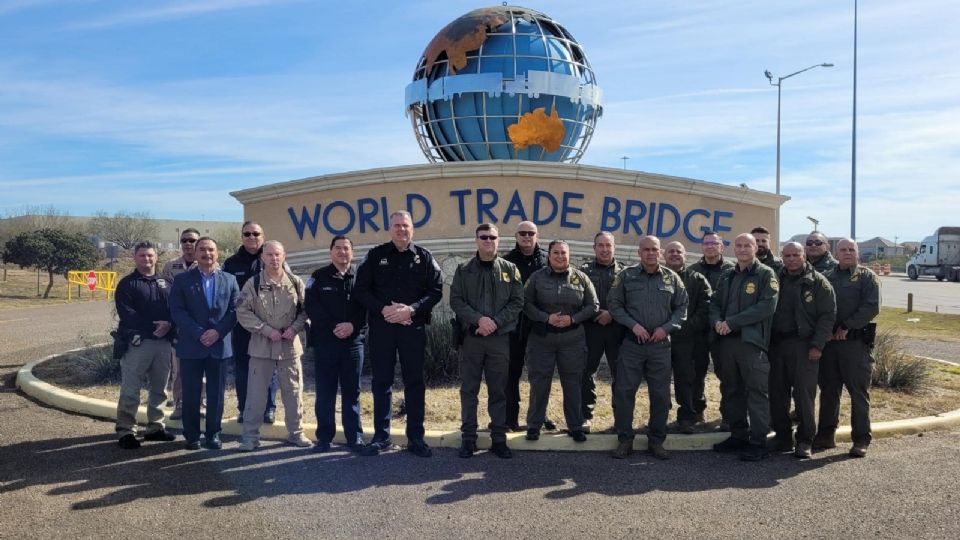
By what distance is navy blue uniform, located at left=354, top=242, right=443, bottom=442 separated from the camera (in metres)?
5.62

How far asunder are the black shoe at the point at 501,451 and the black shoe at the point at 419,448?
0.50 meters

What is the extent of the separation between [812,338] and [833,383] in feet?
1.74

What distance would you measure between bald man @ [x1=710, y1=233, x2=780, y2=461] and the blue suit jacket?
154 inches

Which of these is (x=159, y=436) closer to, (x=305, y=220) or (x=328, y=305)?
(x=328, y=305)

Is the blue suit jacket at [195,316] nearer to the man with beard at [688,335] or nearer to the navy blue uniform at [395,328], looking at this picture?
the navy blue uniform at [395,328]

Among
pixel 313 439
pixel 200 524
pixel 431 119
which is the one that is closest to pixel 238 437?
pixel 313 439

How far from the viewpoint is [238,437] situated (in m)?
6.18

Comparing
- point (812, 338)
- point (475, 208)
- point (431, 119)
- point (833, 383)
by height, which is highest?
point (431, 119)

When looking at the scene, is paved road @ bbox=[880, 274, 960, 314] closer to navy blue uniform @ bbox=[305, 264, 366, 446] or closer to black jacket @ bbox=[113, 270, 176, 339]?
navy blue uniform @ bbox=[305, 264, 366, 446]

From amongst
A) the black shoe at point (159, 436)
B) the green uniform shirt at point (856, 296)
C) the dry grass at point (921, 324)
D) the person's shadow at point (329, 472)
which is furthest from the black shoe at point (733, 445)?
the dry grass at point (921, 324)

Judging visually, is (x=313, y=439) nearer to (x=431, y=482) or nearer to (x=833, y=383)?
(x=431, y=482)

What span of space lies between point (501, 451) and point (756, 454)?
1962mm

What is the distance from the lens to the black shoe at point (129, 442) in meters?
5.69

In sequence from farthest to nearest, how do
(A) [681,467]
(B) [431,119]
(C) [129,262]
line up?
1. (C) [129,262]
2. (B) [431,119]
3. (A) [681,467]
